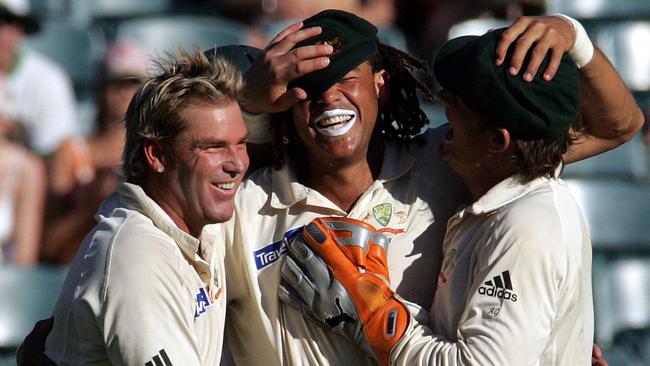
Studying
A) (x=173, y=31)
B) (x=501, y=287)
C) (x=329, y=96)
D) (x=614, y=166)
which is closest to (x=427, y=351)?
(x=501, y=287)

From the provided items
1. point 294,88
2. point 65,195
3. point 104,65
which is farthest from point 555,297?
point 104,65

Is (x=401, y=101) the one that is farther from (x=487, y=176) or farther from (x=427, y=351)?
(x=427, y=351)

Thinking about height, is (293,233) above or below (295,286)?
above

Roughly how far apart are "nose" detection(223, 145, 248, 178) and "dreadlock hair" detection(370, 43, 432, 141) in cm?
57

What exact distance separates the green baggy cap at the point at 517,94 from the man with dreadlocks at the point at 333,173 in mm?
279

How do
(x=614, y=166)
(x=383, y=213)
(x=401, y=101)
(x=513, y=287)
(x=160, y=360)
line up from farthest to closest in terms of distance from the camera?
(x=614, y=166)
(x=401, y=101)
(x=383, y=213)
(x=513, y=287)
(x=160, y=360)

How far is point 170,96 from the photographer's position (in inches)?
116

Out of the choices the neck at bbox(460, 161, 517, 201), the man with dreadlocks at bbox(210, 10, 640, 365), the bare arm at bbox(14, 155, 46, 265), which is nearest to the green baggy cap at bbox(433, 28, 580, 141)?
the neck at bbox(460, 161, 517, 201)

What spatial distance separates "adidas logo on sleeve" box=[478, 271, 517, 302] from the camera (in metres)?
2.90

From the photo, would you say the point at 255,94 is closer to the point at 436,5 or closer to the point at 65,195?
the point at 65,195

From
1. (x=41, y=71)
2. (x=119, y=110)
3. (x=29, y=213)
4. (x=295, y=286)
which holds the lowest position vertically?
(x=29, y=213)

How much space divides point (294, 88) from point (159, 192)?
483 millimetres

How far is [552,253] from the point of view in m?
2.93

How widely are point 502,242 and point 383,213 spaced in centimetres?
50
